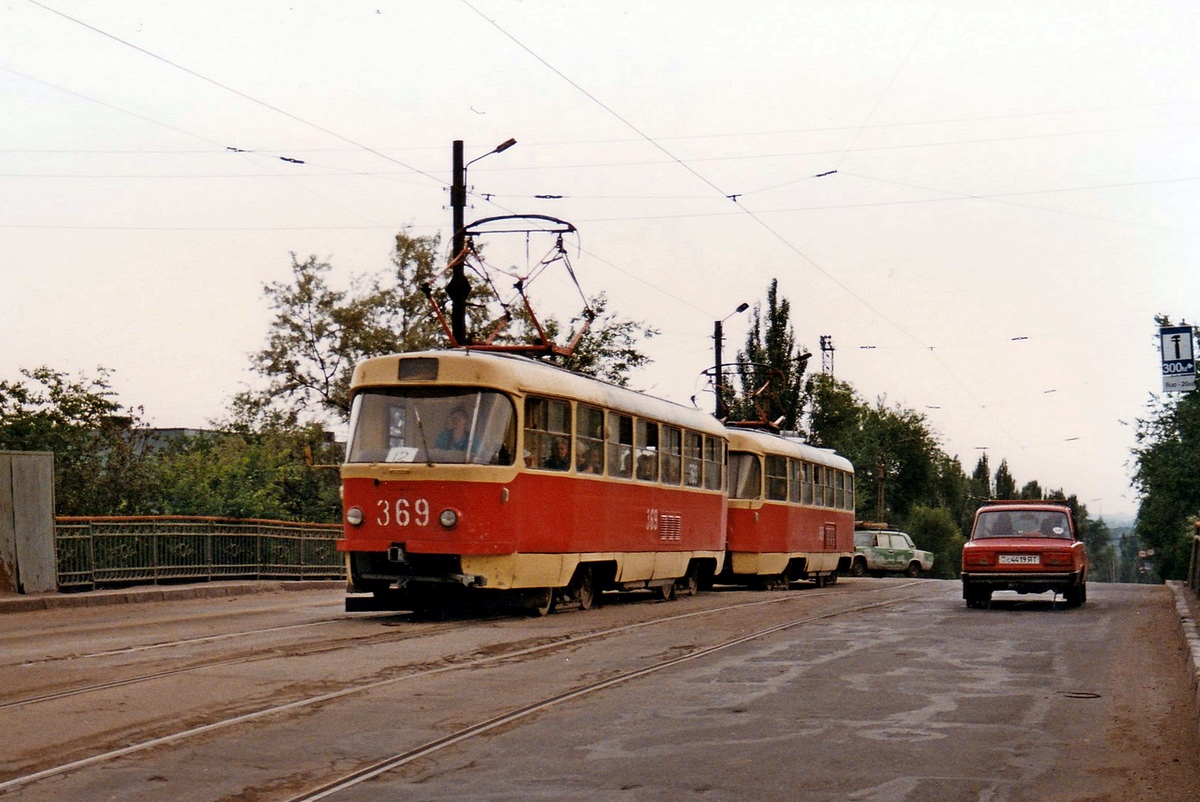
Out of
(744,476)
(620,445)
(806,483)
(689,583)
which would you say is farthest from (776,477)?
(620,445)

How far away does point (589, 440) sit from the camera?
1984 centimetres

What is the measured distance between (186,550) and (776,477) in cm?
1121

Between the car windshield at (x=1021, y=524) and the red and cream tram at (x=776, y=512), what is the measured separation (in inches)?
247

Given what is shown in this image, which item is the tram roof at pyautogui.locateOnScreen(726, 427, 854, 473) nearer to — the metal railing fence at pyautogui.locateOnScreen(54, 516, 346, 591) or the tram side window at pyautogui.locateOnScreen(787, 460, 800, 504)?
the tram side window at pyautogui.locateOnScreen(787, 460, 800, 504)

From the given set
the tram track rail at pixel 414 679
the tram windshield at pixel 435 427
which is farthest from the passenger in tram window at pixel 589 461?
the tram track rail at pixel 414 679

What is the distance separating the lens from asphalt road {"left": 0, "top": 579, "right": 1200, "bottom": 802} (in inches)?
287

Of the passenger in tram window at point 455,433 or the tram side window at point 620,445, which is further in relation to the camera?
the tram side window at point 620,445

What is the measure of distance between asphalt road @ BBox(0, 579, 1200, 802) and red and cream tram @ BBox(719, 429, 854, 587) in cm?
1121

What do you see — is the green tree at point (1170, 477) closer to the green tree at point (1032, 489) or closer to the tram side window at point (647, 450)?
the tram side window at point (647, 450)

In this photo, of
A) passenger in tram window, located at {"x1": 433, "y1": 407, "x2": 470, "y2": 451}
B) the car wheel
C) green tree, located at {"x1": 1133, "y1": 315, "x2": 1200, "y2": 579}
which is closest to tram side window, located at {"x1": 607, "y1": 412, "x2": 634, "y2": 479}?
passenger in tram window, located at {"x1": 433, "y1": 407, "x2": 470, "y2": 451}

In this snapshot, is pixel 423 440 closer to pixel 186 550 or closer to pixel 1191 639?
pixel 1191 639

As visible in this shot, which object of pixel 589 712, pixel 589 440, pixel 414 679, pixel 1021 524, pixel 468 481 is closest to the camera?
pixel 589 712

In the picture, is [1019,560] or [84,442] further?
[84,442]

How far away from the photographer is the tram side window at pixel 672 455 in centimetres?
2306
